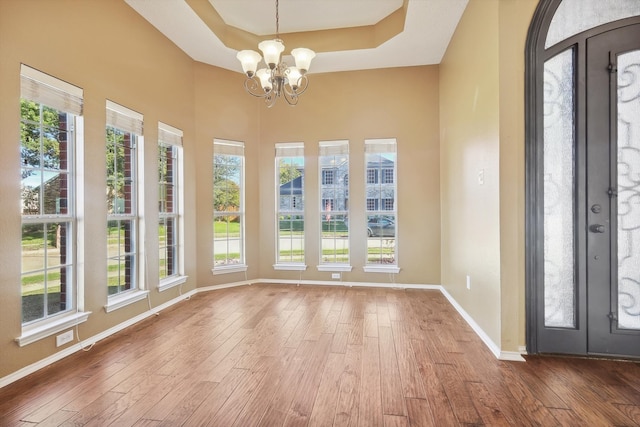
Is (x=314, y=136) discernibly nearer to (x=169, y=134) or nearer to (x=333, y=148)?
(x=333, y=148)

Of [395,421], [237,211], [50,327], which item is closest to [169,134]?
[237,211]

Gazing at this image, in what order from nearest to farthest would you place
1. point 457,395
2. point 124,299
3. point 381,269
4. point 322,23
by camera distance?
point 457,395 → point 124,299 → point 322,23 → point 381,269

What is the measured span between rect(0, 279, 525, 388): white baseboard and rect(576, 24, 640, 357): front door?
79 centimetres

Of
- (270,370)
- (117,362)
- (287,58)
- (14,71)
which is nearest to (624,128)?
(270,370)

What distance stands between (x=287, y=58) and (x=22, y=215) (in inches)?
143

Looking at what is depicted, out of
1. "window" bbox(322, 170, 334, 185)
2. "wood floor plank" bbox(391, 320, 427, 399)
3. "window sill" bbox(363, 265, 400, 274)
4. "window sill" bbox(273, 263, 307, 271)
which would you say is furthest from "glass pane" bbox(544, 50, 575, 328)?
"window sill" bbox(273, 263, 307, 271)

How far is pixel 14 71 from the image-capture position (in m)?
2.34

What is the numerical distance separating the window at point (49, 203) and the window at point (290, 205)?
2877mm

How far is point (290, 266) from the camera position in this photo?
207 inches

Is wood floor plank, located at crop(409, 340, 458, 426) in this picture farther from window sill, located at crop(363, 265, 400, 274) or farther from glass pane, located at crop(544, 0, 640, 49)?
glass pane, located at crop(544, 0, 640, 49)

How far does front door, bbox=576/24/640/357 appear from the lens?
2531 mm

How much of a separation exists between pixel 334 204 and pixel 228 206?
1.74m

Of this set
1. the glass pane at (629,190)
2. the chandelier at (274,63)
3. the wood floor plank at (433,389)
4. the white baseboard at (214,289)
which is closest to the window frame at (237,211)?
the white baseboard at (214,289)

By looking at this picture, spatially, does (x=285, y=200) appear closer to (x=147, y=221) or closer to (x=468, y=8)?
(x=147, y=221)
